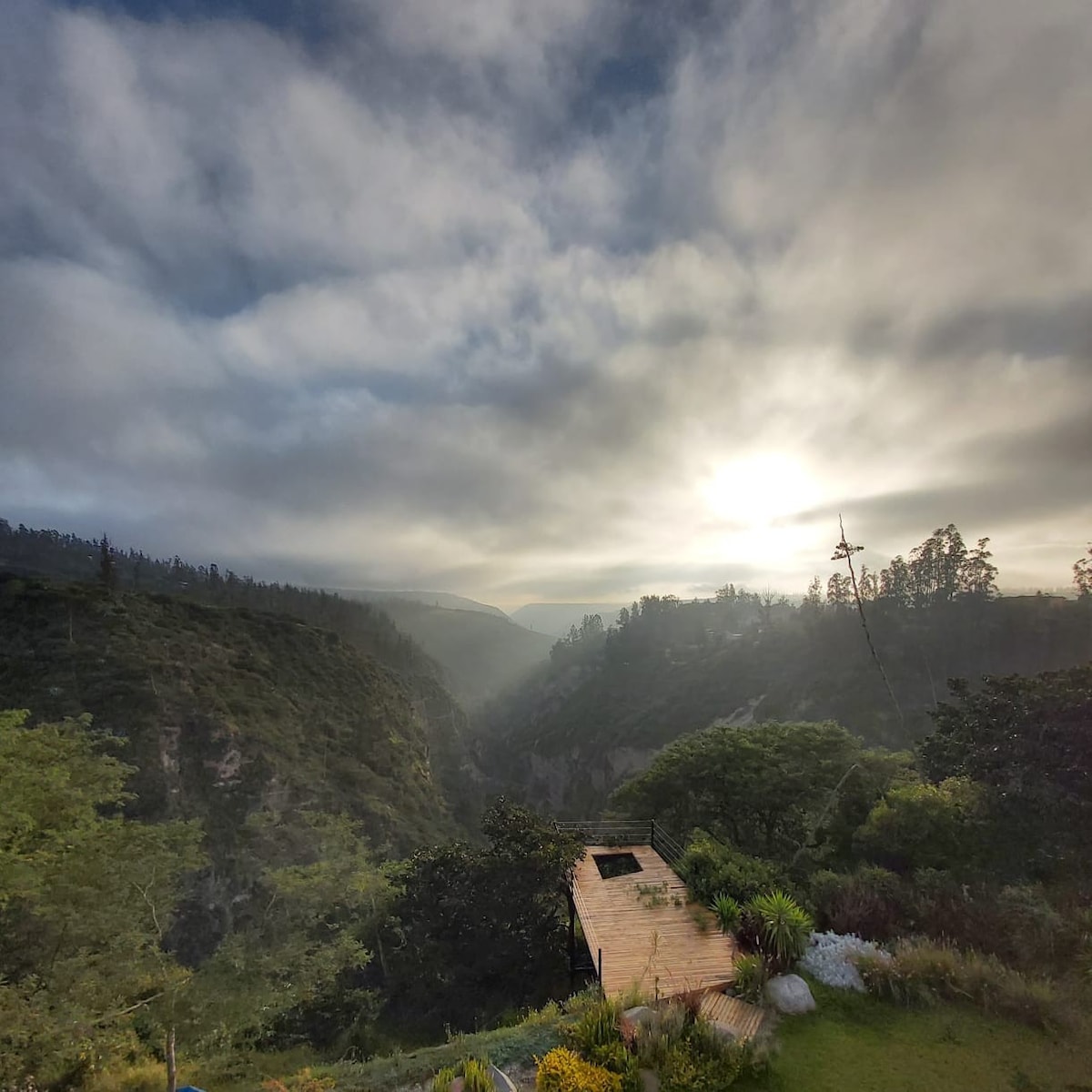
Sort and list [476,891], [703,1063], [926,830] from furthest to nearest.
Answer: [476,891] → [926,830] → [703,1063]

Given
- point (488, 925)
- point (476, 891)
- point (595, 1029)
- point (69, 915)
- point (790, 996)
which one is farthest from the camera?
point (476, 891)

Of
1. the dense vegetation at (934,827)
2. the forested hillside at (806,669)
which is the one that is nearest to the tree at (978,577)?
the forested hillside at (806,669)

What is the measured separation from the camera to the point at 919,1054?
32.5 feet

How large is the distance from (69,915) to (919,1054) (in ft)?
59.7

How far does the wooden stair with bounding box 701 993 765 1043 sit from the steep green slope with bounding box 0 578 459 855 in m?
44.7

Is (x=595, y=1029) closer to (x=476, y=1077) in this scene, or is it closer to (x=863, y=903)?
(x=476, y=1077)

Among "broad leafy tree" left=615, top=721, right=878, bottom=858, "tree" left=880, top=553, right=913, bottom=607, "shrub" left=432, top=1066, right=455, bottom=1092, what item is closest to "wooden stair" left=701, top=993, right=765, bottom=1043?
"shrub" left=432, top=1066, right=455, bottom=1092

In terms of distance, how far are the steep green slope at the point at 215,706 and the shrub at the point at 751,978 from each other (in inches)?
1767

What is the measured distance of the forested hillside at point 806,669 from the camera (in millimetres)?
72875

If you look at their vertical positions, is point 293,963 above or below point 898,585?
below

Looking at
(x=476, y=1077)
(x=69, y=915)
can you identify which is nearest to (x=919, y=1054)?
(x=476, y=1077)

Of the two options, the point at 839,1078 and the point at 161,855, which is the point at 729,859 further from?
the point at 161,855

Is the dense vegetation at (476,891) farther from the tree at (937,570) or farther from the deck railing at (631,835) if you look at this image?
the tree at (937,570)

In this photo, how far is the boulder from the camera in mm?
11320
